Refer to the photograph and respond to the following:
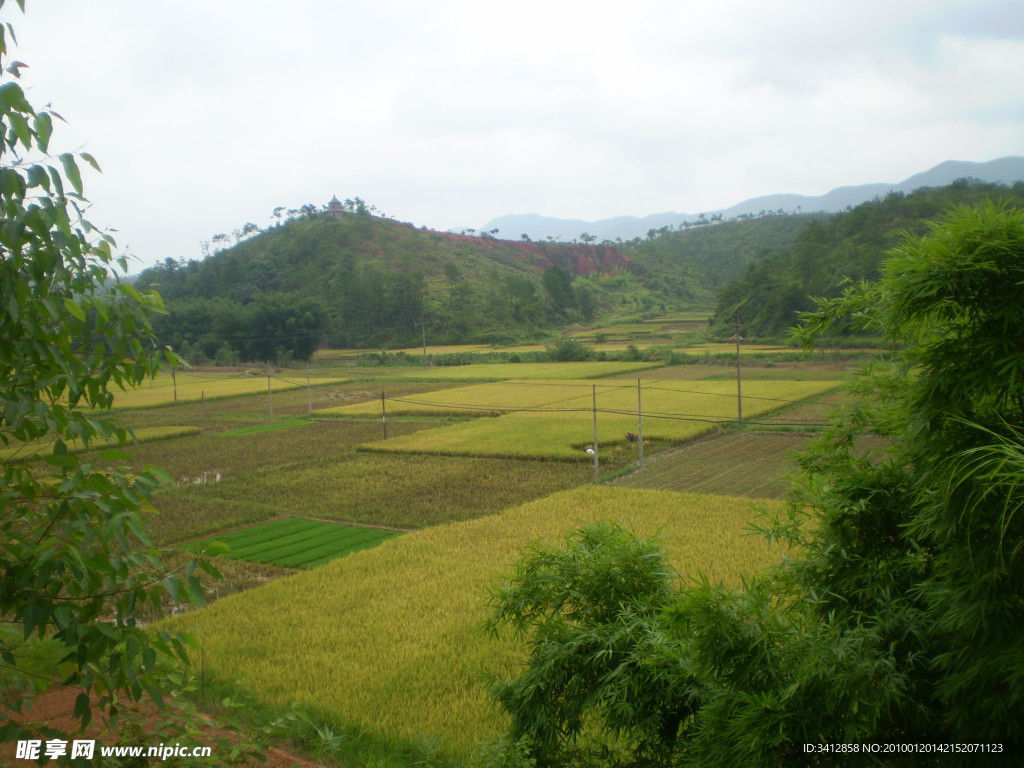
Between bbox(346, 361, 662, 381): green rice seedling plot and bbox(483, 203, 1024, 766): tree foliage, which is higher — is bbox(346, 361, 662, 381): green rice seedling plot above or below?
below

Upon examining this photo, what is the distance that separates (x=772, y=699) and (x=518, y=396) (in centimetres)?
2647

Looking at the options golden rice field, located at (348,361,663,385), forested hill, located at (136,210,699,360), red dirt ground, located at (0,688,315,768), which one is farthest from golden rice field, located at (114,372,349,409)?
red dirt ground, located at (0,688,315,768)

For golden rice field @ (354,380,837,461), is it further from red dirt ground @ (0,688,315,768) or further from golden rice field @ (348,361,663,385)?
red dirt ground @ (0,688,315,768)

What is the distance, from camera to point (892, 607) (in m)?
2.67

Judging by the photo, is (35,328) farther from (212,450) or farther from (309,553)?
(212,450)

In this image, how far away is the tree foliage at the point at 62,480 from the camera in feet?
5.66

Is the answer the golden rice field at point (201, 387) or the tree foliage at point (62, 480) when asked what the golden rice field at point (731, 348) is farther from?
the tree foliage at point (62, 480)

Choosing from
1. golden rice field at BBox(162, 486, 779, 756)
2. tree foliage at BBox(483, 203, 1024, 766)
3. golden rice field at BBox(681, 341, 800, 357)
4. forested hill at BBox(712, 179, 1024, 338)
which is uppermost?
forested hill at BBox(712, 179, 1024, 338)

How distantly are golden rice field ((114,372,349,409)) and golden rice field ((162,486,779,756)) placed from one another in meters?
21.8

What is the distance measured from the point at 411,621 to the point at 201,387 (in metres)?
31.7

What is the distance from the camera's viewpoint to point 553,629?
3742 mm

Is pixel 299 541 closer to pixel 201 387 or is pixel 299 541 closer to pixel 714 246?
pixel 201 387

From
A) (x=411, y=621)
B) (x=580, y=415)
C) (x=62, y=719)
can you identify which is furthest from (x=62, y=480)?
(x=580, y=415)

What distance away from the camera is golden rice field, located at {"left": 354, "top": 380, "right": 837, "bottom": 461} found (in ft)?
61.2
